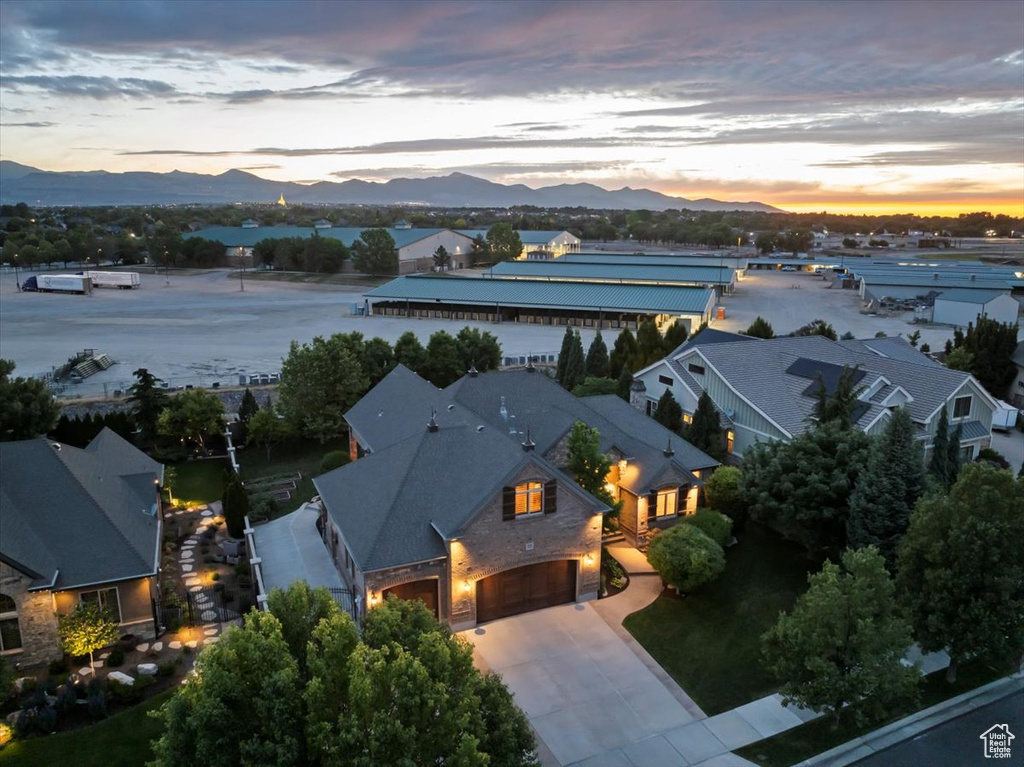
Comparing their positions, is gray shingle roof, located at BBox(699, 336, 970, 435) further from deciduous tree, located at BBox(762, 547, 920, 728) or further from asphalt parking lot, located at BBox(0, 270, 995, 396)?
asphalt parking lot, located at BBox(0, 270, 995, 396)

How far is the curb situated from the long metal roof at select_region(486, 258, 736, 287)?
3512 inches

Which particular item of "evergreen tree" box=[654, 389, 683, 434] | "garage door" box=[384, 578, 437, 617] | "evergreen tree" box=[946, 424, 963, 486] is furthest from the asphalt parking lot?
"evergreen tree" box=[946, 424, 963, 486]

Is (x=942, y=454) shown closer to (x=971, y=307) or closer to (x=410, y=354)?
(x=410, y=354)

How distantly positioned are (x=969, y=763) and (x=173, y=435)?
42029 mm

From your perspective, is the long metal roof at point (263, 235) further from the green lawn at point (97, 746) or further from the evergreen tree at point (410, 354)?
the green lawn at point (97, 746)

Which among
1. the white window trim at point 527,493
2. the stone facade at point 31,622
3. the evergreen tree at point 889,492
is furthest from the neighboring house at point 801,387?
the stone facade at point 31,622

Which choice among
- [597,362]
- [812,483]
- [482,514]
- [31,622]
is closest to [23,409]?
[31,622]

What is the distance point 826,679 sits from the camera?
18.4 m

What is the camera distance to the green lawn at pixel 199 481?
38.8m

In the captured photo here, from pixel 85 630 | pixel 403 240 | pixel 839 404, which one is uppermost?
pixel 403 240

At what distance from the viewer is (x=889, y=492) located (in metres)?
25.8

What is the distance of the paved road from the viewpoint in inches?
725

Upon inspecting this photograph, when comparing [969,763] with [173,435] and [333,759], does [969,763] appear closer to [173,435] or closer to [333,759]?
[333,759]

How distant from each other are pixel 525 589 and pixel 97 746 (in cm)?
1363
